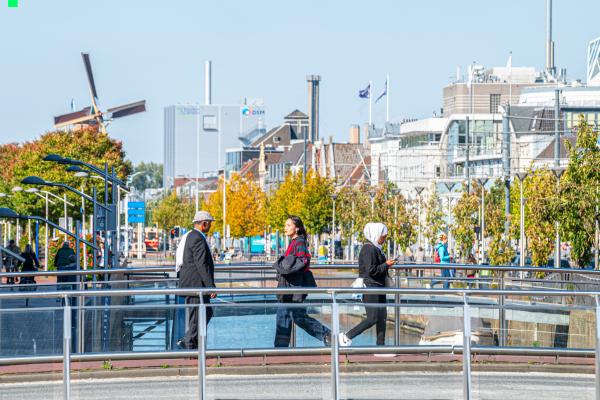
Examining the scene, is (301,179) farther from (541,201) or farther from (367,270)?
(367,270)

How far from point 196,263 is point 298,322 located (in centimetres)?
384

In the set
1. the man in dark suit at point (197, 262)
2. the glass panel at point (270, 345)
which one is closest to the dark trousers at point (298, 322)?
the glass panel at point (270, 345)

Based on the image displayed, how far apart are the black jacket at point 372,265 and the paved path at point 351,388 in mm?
4300

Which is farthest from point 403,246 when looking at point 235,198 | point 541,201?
point 235,198

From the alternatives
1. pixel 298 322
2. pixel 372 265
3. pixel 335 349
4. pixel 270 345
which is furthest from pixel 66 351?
pixel 372 265

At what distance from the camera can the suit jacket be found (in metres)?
16.2

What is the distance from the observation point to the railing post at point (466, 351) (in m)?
12.2

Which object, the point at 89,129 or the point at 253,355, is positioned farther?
the point at 89,129

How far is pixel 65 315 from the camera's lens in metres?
12.4

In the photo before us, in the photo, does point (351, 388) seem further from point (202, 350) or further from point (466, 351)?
point (202, 350)

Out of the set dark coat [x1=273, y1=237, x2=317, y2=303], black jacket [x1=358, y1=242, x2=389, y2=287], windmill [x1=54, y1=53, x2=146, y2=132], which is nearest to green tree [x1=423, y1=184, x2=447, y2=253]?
black jacket [x1=358, y1=242, x2=389, y2=287]

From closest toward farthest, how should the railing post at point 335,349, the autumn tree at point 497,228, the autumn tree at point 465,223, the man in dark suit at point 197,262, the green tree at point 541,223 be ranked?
the railing post at point 335,349, the man in dark suit at point 197,262, the green tree at point 541,223, the autumn tree at point 497,228, the autumn tree at point 465,223

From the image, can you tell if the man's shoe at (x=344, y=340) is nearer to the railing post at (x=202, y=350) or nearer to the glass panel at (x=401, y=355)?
the glass panel at (x=401, y=355)

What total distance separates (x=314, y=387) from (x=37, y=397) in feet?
7.94
